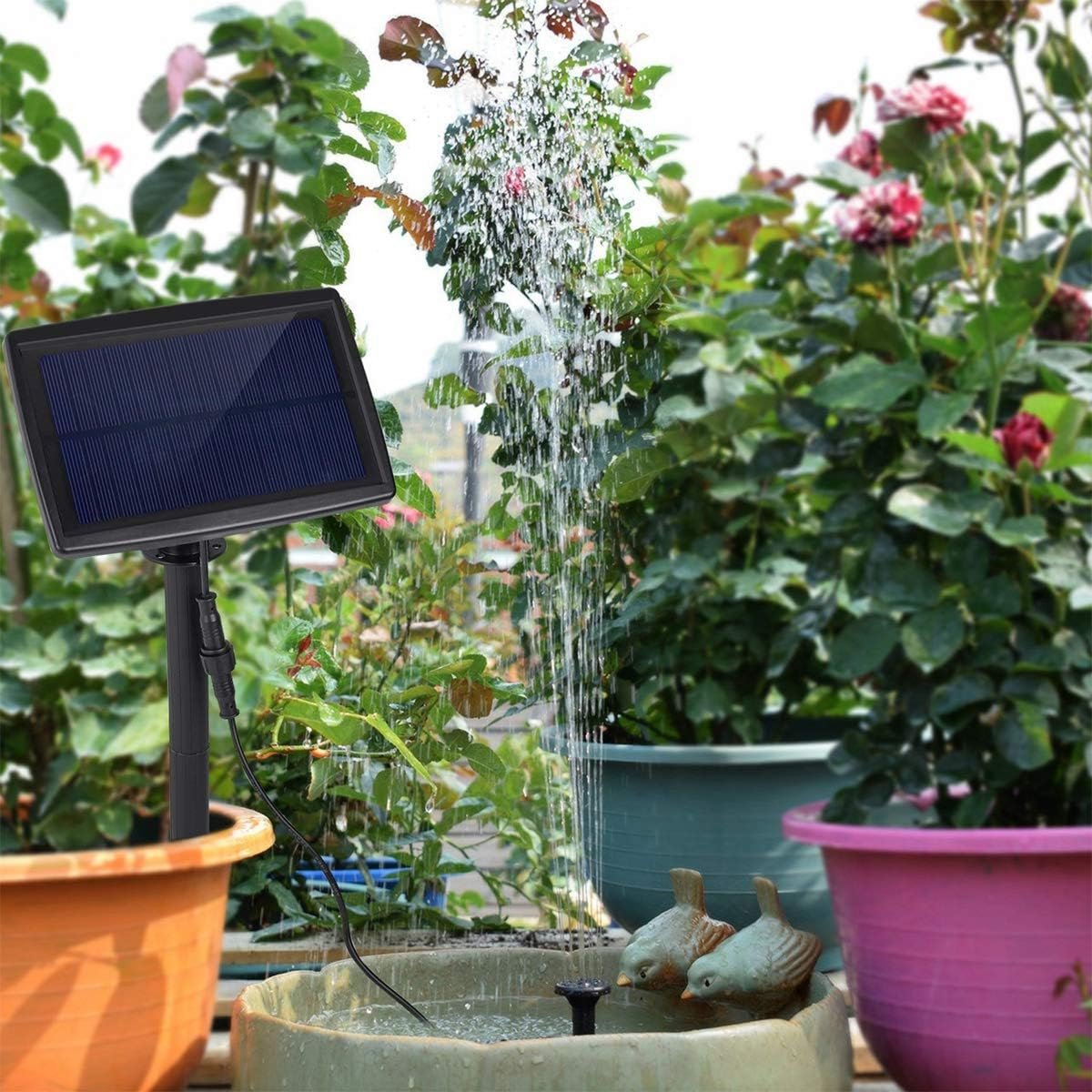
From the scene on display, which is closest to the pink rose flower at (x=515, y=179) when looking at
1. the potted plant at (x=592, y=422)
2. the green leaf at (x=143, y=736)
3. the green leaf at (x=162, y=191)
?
the potted plant at (x=592, y=422)

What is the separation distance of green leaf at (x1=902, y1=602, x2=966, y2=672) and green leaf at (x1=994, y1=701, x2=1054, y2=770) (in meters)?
0.07

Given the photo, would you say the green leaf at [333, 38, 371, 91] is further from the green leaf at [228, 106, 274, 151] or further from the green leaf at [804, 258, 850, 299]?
the green leaf at [228, 106, 274, 151]

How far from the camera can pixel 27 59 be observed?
5.71 feet

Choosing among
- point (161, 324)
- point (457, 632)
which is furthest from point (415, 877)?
point (161, 324)

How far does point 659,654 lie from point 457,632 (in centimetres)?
27

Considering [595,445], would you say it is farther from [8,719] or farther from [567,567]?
[8,719]

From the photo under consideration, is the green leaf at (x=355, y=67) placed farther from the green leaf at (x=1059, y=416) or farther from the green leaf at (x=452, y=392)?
the green leaf at (x=1059, y=416)

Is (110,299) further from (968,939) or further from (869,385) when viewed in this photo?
(968,939)

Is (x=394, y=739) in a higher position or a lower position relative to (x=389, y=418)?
lower

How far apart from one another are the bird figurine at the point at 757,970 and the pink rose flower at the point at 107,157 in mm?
1663

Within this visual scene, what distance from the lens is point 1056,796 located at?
1.10 metres

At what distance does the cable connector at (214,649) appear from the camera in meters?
0.75

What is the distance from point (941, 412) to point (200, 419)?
0.63 meters

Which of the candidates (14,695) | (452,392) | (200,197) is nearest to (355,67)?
(452,392)
